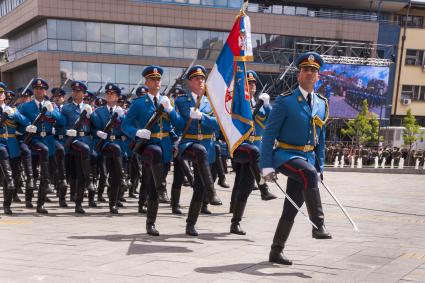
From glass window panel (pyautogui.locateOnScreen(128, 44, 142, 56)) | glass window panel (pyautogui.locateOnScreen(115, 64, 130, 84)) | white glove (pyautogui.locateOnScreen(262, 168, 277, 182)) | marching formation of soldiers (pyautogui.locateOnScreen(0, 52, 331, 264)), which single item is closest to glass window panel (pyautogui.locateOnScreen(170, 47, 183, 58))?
glass window panel (pyautogui.locateOnScreen(128, 44, 142, 56))

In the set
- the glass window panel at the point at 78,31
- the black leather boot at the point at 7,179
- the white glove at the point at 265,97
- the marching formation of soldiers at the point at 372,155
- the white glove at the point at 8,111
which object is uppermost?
the glass window panel at the point at 78,31

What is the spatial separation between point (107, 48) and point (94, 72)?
85.4 inches

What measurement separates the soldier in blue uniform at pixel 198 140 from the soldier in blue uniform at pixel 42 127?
9.74 feet

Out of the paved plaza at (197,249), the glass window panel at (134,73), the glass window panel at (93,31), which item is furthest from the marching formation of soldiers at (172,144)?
the glass window panel at (93,31)

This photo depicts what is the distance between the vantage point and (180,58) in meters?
37.9

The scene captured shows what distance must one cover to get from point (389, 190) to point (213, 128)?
9979mm

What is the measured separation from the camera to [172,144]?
7.29 meters

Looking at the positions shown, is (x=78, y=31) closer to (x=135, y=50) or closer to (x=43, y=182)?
(x=135, y=50)

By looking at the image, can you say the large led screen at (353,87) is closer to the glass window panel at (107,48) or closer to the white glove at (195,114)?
the glass window panel at (107,48)

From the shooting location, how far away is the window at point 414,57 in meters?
49.8

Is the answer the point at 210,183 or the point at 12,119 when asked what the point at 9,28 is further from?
the point at 210,183

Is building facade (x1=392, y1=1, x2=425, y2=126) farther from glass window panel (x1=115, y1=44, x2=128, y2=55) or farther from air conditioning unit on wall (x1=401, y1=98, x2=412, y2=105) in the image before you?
glass window panel (x1=115, y1=44, x2=128, y2=55)

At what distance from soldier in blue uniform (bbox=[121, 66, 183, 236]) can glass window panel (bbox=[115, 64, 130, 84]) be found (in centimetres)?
3076

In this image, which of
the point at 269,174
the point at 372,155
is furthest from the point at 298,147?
the point at 372,155
